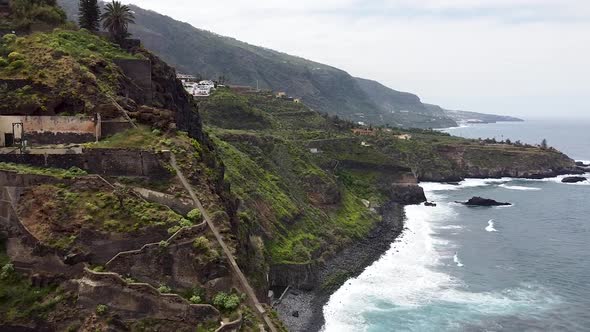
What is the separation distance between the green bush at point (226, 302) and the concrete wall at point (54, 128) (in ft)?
50.8

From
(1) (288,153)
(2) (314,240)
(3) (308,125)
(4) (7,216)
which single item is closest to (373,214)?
(1) (288,153)

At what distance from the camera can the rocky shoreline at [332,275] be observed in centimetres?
5359

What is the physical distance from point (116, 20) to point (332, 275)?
3816cm

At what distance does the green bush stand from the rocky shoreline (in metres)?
22.5

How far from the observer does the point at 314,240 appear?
74.4 metres

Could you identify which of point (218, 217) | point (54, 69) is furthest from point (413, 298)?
point (54, 69)

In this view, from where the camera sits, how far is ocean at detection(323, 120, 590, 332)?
5412cm

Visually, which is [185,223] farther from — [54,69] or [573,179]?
[573,179]

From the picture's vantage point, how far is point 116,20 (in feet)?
161

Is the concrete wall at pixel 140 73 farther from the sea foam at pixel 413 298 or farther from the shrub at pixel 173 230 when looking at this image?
the sea foam at pixel 413 298

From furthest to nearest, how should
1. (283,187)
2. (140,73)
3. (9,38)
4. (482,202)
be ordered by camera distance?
1. (482,202)
2. (283,187)
3. (140,73)
4. (9,38)

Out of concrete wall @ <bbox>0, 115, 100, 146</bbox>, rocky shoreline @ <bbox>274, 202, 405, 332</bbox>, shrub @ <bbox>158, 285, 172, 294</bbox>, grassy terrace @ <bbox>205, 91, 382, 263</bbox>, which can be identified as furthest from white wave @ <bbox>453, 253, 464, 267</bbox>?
concrete wall @ <bbox>0, 115, 100, 146</bbox>

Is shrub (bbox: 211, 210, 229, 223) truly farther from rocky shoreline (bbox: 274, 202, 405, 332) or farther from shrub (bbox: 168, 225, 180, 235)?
rocky shoreline (bbox: 274, 202, 405, 332)

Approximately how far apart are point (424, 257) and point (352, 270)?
12.6 metres
